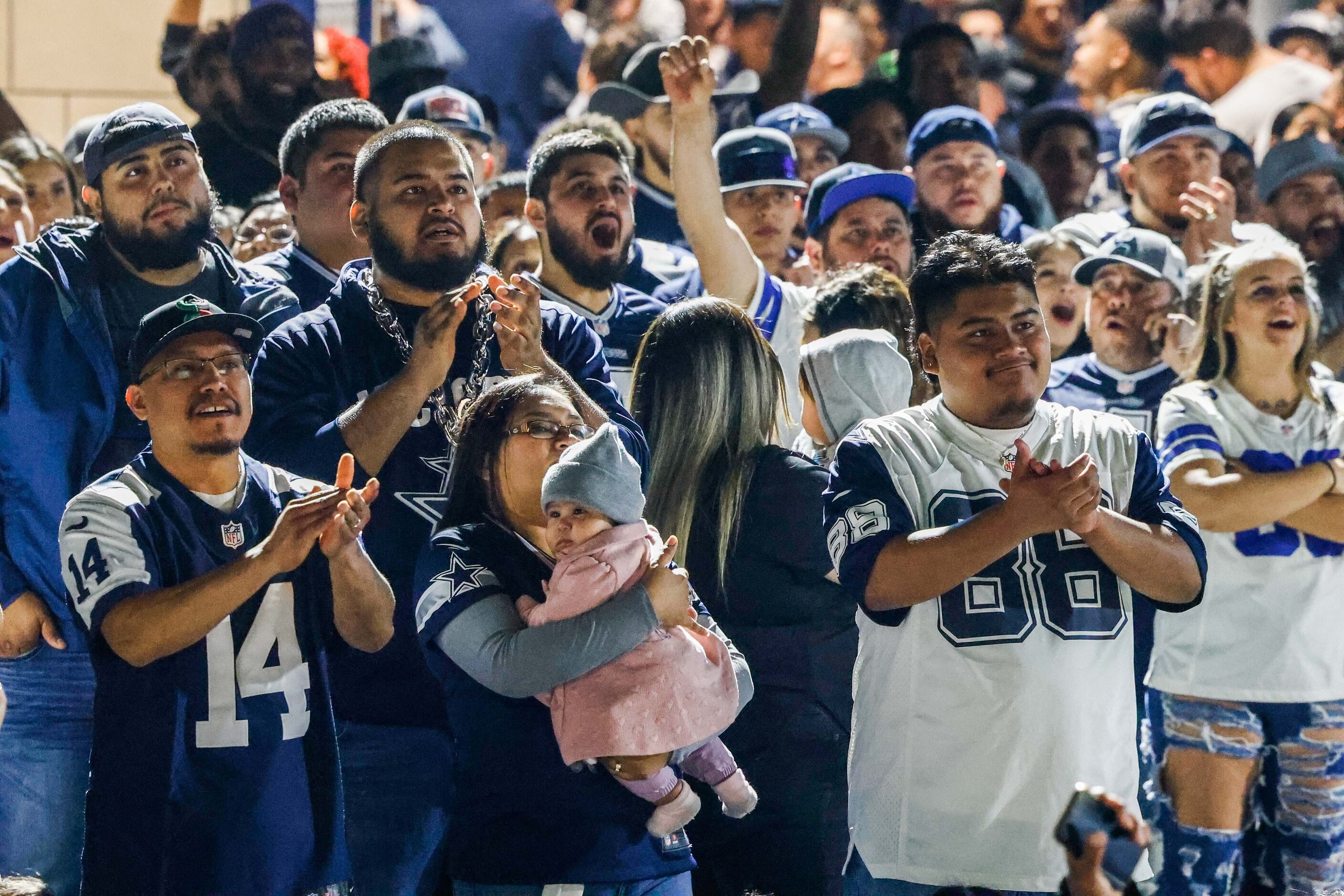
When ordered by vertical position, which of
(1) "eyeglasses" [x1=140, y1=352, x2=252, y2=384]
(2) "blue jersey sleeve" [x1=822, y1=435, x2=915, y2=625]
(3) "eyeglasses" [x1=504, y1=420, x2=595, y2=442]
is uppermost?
(1) "eyeglasses" [x1=140, y1=352, x2=252, y2=384]

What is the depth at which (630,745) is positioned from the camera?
3174mm

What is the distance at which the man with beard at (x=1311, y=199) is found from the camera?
6.96 metres

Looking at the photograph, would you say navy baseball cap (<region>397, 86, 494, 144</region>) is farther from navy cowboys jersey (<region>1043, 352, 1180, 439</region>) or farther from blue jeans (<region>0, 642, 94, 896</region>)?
blue jeans (<region>0, 642, 94, 896</region>)

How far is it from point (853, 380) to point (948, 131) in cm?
237

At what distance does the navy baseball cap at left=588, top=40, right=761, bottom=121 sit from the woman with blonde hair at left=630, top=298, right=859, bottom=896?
3.07 m

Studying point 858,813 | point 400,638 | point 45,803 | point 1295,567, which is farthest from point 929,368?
point 45,803

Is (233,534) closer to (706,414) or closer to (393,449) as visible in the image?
(393,449)

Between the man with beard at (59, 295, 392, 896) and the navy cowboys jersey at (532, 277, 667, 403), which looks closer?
the man with beard at (59, 295, 392, 896)

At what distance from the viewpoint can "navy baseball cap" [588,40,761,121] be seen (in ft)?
23.2

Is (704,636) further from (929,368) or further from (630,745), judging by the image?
(929,368)

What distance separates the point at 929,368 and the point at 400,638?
1272 millimetres

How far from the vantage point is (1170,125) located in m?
6.71

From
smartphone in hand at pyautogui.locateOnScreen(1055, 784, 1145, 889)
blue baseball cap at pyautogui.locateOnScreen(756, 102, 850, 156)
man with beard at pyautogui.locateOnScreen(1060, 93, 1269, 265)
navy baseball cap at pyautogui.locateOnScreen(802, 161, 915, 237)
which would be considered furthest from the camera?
blue baseball cap at pyautogui.locateOnScreen(756, 102, 850, 156)

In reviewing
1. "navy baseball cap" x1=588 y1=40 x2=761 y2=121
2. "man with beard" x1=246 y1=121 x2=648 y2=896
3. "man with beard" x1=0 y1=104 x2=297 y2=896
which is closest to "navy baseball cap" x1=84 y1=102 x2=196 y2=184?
"man with beard" x1=0 y1=104 x2=297 y2=896
